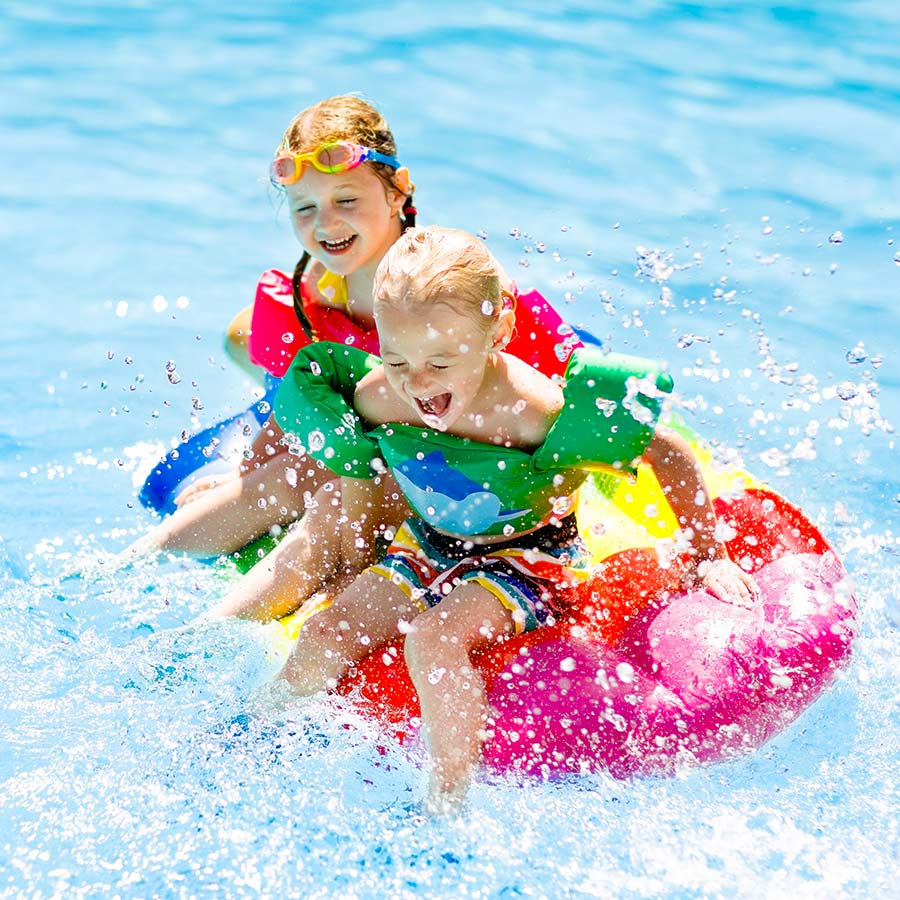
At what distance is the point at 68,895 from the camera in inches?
103

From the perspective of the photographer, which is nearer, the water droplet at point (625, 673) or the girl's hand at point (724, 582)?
the water droplet at point (625, 673)

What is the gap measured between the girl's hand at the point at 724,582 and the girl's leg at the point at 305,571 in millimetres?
730

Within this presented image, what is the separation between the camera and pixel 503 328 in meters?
2.82

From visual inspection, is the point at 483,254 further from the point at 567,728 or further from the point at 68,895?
the point at 68,895

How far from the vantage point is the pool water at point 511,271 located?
2.74 metres

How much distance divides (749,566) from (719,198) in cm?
341

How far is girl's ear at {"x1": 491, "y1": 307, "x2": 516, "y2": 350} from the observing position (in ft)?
9.20

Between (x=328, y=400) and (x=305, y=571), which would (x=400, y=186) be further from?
(x=305, y=571)

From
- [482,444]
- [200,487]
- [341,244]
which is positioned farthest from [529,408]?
[200,487]

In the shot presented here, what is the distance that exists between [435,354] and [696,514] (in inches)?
28.3

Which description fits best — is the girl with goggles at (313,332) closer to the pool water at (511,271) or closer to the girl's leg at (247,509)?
the girl's leg at (247,509)

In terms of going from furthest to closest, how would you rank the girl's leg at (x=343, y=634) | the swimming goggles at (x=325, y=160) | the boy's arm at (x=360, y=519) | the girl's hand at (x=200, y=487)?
the girl's hand at (x=200, y=487)
the swimming goggles at (x=325, y=160)
the boy's arm at (x=360, y=519)
the girl's leg at (x=343, y=634)

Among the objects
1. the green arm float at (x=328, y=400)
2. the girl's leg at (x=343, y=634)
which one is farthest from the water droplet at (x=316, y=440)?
the girl's leg at (x=343, y=634)

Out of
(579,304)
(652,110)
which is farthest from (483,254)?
(652,110)
